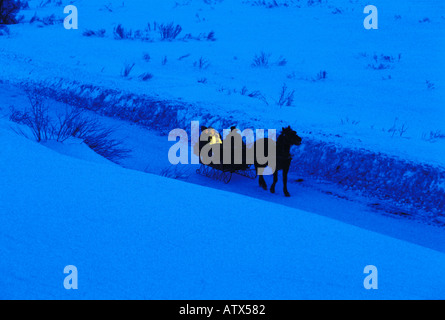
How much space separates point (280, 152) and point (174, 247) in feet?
17.6

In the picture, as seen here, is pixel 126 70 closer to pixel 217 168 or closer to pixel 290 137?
pixel 217 168

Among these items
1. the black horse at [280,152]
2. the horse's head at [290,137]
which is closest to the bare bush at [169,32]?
the black horse at [280,152]

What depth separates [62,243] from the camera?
10.8 feet

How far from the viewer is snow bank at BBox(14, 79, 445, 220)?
847cm

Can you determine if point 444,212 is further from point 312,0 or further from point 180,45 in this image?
point 312,0

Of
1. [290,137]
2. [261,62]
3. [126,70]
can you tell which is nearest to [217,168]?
[290,137]

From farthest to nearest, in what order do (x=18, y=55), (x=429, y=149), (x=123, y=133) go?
(x=18, y=55), (x=123, y=133), (x=429, y=149)

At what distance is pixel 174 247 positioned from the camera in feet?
11.3

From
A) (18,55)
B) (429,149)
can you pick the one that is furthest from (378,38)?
(18,55)

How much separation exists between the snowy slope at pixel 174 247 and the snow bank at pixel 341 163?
4440 mm

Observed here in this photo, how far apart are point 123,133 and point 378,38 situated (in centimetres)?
1323

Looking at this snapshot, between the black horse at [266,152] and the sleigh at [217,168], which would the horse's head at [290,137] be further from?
the sleigh at [217,168]

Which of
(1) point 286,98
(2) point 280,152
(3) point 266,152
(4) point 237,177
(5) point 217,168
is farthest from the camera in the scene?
(1) point 286,98

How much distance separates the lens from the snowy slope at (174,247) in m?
2.95
